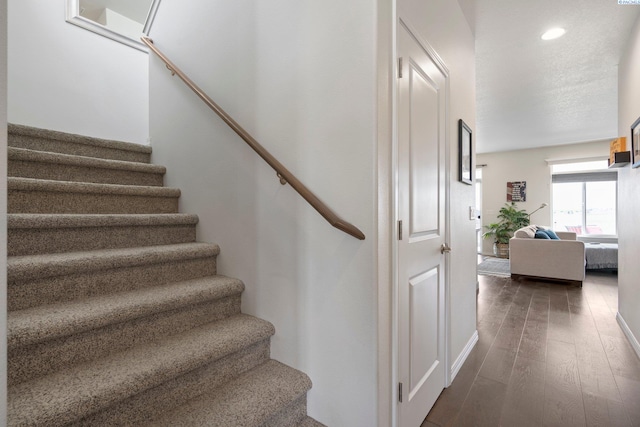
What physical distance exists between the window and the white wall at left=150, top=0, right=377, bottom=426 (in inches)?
314

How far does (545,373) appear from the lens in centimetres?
208

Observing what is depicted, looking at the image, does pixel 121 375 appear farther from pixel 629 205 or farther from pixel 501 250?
pixel 501 250

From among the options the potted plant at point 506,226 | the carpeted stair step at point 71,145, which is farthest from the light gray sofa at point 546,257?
the carpeted stair step at point 71,145

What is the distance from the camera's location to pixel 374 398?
3.89 ft

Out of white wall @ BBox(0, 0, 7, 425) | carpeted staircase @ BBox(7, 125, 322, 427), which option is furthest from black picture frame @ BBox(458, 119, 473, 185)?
white wall @ BBox(0, 0, 7, 425)

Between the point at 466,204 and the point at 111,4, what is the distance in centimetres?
410

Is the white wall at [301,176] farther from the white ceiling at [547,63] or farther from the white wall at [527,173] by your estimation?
the white wall at [527,173]

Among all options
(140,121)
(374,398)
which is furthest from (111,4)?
(374,398)

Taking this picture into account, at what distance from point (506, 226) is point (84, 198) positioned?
804 centimetres

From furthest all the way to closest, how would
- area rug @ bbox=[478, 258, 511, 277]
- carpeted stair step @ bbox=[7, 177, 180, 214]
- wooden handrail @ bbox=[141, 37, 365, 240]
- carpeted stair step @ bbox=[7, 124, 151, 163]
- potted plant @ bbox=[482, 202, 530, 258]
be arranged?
A: 1. potted plant @ bbox=[482, 202, 530, 258]
2. area rug @ bbox=[478, 258, 511, 277]
3. carpeted stair step @ bbox=[7, 124, 151, 163]
4. carpeted stair step @ bbox=[7, 177, 180, 214]
5. wooden handrail @ bbox=[141, 37, 365, 240]

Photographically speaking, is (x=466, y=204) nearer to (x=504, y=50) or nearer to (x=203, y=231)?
(x=504, y=50)

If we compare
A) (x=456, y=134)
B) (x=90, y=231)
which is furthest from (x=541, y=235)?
(x=90, y=231)

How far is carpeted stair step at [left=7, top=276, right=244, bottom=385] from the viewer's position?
1.04m

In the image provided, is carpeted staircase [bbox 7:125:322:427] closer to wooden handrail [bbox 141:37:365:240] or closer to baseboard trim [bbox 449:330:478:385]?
wooden handrail [bbox 141:37:365:240]
